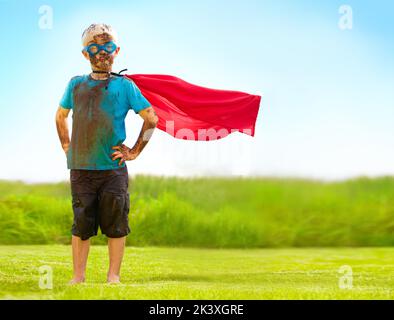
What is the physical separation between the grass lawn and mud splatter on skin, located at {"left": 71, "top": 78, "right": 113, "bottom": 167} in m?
0.64

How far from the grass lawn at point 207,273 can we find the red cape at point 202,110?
2.81ft

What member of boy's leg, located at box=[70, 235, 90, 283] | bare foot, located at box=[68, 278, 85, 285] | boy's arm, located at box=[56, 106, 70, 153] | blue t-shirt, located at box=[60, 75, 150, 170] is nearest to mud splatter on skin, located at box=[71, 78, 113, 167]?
blue t-shirt, located at box=[60, 75, 150, 170]

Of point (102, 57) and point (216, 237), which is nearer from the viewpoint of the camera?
point (102, 57)

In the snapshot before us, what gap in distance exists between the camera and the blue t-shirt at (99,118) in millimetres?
3012

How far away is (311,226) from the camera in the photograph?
16.1ft

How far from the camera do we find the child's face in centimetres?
309

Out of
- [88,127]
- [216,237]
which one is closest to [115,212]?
[88,127]

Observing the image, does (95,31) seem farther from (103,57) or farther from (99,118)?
(99,118)

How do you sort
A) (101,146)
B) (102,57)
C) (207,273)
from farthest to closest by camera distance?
(207,273) → (102,57) → (101,146)

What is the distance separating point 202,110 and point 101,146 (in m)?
0.84

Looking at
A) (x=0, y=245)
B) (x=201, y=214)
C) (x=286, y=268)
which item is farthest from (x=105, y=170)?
(x=0, y=245)

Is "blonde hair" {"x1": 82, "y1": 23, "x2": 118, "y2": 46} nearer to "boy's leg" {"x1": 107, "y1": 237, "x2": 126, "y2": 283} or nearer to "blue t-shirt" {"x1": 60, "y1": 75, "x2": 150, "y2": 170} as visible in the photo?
"blue t-shirt" {"x1": 60, "y1": 75, "x2": 150, "y2": 170}

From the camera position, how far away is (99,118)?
9.90ft
